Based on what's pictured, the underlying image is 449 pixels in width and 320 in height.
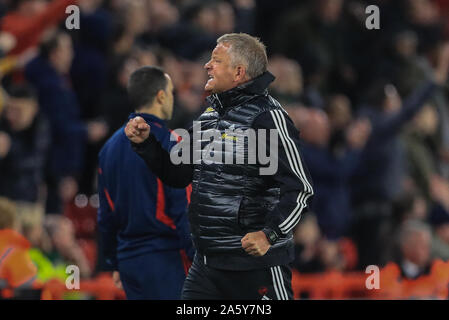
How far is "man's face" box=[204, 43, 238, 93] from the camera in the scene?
4.51m

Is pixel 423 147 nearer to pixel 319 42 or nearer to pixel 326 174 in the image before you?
pixel 319 42

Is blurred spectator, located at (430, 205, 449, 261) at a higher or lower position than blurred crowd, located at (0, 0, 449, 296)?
lower

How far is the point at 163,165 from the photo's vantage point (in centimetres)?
474

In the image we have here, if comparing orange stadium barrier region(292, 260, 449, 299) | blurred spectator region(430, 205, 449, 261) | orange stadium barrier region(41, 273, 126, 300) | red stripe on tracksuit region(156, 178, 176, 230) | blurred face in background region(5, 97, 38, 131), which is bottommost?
orange stadium barrier region(292, 260, 449, 299)

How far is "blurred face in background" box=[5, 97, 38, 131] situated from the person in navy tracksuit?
2.55 m

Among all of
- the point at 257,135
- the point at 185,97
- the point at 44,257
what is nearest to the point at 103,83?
the point at 185,97

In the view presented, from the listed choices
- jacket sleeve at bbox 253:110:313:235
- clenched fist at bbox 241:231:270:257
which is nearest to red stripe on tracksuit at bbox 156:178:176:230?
jacket sleeve at bbox 253:110:313:235

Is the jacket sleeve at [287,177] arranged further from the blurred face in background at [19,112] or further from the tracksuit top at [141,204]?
the blurred face in background at [19,112]

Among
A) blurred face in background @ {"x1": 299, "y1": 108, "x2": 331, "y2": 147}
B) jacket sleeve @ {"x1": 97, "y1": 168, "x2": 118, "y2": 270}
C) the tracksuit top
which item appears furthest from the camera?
blurred face in background @ {"x1": 299, "y1": 108, "x2": 331, "y2": 147}

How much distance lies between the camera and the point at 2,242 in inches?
247

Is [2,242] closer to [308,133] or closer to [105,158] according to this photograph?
[105,158]

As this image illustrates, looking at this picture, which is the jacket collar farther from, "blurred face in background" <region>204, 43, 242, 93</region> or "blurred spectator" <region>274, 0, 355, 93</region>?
"blurred spectator" <region>274, 0, 355, 93</region>

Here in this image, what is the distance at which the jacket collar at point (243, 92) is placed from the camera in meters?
4.48

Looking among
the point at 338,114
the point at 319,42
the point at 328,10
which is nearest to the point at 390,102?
the point at 338,114
